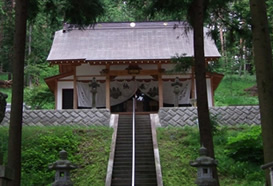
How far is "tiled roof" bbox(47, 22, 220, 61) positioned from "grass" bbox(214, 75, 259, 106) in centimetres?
750

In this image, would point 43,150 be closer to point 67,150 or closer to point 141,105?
point 67,150

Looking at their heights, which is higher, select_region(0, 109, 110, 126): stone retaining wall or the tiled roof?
the tiled roof

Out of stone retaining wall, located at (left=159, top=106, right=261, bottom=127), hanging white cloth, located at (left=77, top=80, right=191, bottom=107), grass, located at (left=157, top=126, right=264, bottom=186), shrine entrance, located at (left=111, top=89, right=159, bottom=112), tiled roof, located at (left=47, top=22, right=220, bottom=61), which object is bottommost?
grass, located at (left=157, top=126, right=264, bottom=186)

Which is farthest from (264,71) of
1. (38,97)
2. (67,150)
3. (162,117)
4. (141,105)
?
(38,97)

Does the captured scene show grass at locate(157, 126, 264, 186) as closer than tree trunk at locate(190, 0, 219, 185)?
No

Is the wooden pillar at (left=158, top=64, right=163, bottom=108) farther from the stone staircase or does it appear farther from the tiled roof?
the stone staircase

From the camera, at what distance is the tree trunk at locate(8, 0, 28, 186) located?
7.96 meters

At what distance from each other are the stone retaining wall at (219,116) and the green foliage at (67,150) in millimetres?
2992

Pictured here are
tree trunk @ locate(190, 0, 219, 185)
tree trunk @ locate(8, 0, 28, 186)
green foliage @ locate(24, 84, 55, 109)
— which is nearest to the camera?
tree trunk @ locate(8, 0, 28, 186)

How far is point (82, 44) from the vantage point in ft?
67.9

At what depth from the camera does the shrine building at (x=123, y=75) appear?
60.8 feet

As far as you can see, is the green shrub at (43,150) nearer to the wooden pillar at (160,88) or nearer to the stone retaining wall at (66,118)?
the stone retaining wall at (66,118)

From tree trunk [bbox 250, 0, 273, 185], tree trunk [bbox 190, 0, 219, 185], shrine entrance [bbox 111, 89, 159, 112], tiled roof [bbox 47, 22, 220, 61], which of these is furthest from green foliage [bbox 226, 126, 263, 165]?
shrine entrance [bbox 111, 89, 159, 112]

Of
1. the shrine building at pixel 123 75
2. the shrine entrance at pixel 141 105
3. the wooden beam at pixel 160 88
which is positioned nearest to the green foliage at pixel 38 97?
the shrine building at pixel 123 75
